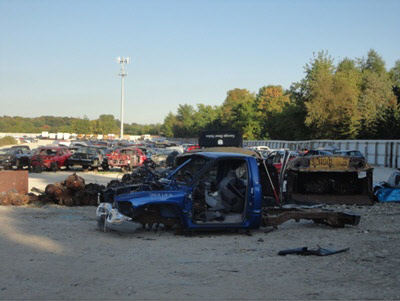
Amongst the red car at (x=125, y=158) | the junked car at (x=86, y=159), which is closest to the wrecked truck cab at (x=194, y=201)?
the red car at (x=125, y=158)

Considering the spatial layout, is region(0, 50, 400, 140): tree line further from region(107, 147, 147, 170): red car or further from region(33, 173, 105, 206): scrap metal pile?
region(33, 173, 105, 206): scrap metal pile

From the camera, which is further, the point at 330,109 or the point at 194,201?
the point at 330,109

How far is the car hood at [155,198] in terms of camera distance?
10.0 meters

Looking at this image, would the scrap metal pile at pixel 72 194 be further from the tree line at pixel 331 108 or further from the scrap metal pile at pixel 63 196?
the tree line at pixel 331 108

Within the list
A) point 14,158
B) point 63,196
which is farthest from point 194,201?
point 14,158

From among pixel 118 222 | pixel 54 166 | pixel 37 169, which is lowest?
pixel 37 169

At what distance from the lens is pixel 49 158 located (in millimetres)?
32969

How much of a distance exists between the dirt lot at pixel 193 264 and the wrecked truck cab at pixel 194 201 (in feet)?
0.99

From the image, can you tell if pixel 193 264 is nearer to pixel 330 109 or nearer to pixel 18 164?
pixel 18 164

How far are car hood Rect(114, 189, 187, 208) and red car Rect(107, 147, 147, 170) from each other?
22.7m

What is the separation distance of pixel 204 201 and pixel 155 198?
104 cm

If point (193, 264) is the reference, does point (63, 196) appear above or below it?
above

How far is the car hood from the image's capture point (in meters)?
10.0

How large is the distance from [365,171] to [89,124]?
182 meters
